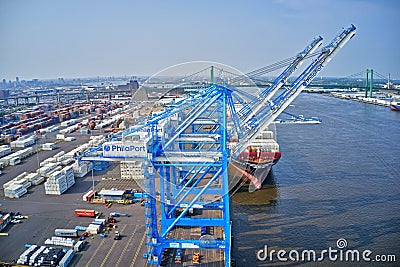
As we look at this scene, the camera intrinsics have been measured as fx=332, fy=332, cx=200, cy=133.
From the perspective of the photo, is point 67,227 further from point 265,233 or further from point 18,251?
point 265,233

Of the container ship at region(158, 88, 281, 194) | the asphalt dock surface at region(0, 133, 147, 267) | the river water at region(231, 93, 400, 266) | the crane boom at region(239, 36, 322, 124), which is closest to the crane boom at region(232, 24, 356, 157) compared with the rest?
the crane boom at region(239, 36, 322, 124)

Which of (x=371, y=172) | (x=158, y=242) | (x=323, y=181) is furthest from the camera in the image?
(x=371, y=172)

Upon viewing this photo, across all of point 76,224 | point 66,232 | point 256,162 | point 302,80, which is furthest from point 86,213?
point 302,80

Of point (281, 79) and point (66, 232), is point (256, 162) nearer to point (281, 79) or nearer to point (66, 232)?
point (281, 79)

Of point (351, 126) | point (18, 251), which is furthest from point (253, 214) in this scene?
point (351, 126)

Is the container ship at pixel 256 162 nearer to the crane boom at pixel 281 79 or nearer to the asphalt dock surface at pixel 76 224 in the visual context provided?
the crane boom at pixel 281 79

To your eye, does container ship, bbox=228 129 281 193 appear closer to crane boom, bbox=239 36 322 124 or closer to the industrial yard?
Result: crane boom, bbox=239 36 322 124
